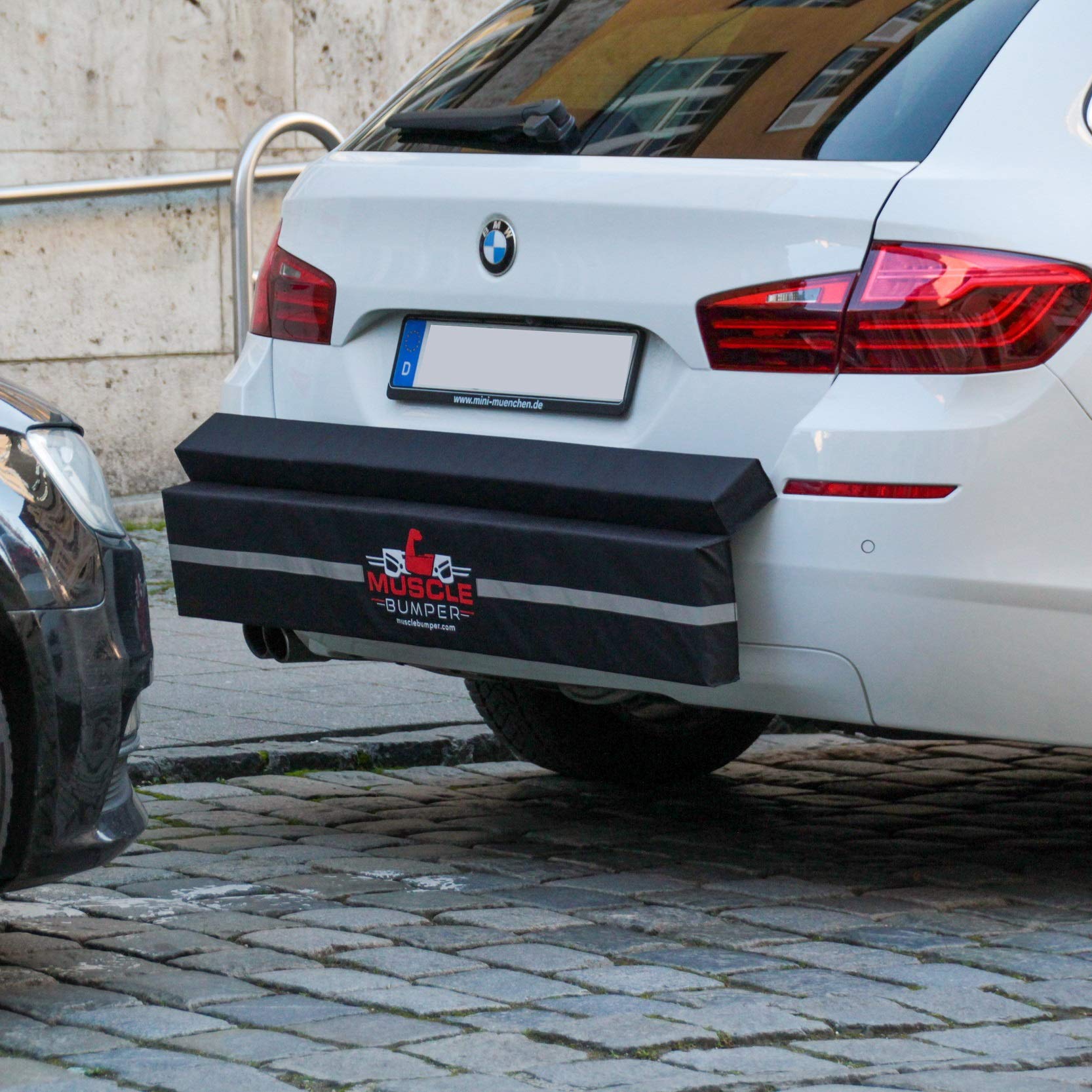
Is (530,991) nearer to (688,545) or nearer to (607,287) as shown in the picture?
(688,545)

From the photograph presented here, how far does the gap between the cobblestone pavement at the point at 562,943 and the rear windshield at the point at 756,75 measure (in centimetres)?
141

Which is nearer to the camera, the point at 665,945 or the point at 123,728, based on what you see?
the point at 123,728

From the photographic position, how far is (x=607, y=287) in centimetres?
422

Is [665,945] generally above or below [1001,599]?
below

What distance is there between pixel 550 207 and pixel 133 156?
19.9 feet

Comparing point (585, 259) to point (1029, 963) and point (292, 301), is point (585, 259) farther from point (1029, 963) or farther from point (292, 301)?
point (1029, 963)

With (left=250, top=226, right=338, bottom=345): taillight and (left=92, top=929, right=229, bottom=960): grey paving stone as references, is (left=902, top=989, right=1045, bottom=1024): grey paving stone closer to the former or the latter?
(left=92, top=929, right=229, bottom=960): grey paving stone

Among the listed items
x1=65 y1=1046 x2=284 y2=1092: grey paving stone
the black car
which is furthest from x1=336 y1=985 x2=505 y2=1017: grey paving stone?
the black car

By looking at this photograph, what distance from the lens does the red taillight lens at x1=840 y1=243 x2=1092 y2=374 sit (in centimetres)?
391

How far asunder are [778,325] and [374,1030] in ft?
4.65

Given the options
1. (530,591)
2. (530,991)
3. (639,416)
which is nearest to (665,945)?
(530,991)

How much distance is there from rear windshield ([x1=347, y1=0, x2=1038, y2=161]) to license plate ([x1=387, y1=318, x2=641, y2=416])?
0.38 m

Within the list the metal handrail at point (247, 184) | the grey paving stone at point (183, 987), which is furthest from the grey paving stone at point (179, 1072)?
the metal handrail at point (247, 184)

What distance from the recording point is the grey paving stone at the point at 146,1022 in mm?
3453
